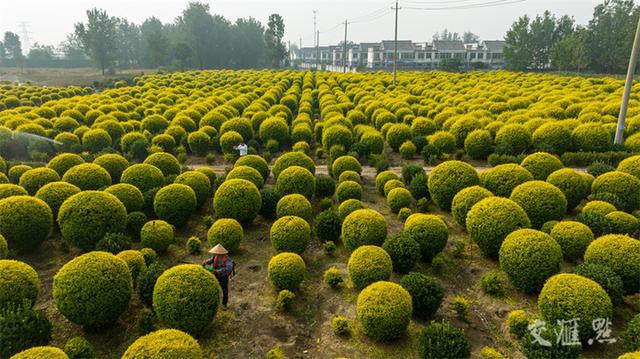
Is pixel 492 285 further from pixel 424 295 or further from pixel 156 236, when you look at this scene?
pixel 156 236

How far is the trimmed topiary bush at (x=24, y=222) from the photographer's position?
11992 mm

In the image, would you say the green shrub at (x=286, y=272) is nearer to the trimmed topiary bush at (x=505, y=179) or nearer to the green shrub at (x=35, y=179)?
the trimmed topiary bush at (x=505, y=179)

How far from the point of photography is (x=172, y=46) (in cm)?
8906

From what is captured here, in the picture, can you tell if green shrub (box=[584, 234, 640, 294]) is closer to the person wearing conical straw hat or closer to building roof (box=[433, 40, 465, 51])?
the person wearing conical straw hat

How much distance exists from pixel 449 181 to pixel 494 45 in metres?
105

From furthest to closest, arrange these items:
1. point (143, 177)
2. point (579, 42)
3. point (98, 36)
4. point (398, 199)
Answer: point (98, 36)
point (579, 42)
point (143, 177)
point (398, 199)

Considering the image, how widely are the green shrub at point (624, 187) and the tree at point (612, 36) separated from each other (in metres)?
62.3

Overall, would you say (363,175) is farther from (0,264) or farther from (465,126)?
(0,264)

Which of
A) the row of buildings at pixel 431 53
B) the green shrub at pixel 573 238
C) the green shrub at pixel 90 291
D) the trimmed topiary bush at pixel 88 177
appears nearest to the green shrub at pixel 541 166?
the green shrub at pixel 573 238


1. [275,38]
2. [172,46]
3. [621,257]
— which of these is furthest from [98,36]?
[621,257]

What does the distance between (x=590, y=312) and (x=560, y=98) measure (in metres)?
26.3

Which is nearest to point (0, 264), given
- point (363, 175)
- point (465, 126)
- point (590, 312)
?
point (590, 312)

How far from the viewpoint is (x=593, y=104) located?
84.9 ft

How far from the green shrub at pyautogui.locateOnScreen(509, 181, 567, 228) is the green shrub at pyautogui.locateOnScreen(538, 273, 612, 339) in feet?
13.9
